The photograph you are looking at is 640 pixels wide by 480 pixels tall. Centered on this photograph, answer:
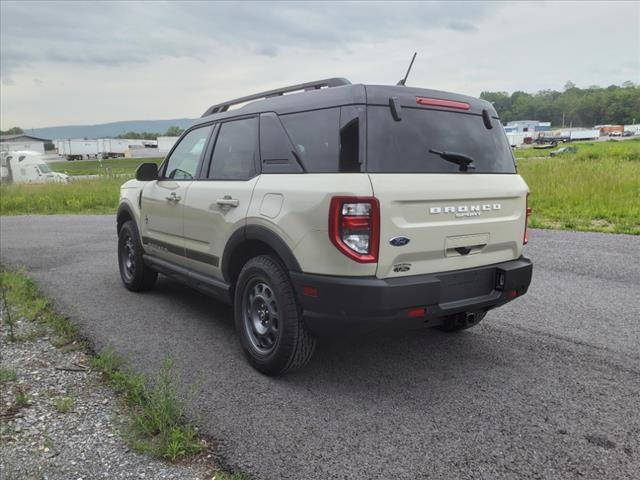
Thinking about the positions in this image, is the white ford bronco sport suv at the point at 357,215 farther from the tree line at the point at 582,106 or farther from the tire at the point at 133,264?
the tree line at the point at 582,106

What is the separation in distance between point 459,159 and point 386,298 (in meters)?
1.12

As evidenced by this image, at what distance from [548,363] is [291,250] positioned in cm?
211

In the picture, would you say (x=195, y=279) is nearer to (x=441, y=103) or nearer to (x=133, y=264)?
(x=133, y=264)

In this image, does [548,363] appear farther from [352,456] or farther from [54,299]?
[54,299]

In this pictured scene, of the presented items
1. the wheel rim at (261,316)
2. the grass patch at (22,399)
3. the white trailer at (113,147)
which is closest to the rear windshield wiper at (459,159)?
the wheel rim at (261,316)

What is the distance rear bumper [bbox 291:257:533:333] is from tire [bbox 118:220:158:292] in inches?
122

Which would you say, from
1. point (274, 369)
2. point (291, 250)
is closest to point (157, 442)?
point (274, 369)

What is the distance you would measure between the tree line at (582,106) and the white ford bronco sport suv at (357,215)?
9329 cm

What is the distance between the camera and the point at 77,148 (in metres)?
68.7

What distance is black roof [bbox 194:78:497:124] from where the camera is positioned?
323 cm

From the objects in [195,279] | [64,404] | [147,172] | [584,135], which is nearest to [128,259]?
[147,172]

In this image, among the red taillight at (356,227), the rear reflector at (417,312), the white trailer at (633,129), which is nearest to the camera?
the red taillight at (356,227)

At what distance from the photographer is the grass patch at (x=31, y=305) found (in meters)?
4.69

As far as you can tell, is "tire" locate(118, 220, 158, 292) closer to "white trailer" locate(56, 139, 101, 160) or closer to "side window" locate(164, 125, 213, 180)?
"side window" locate(164, 125, 213, 180)
